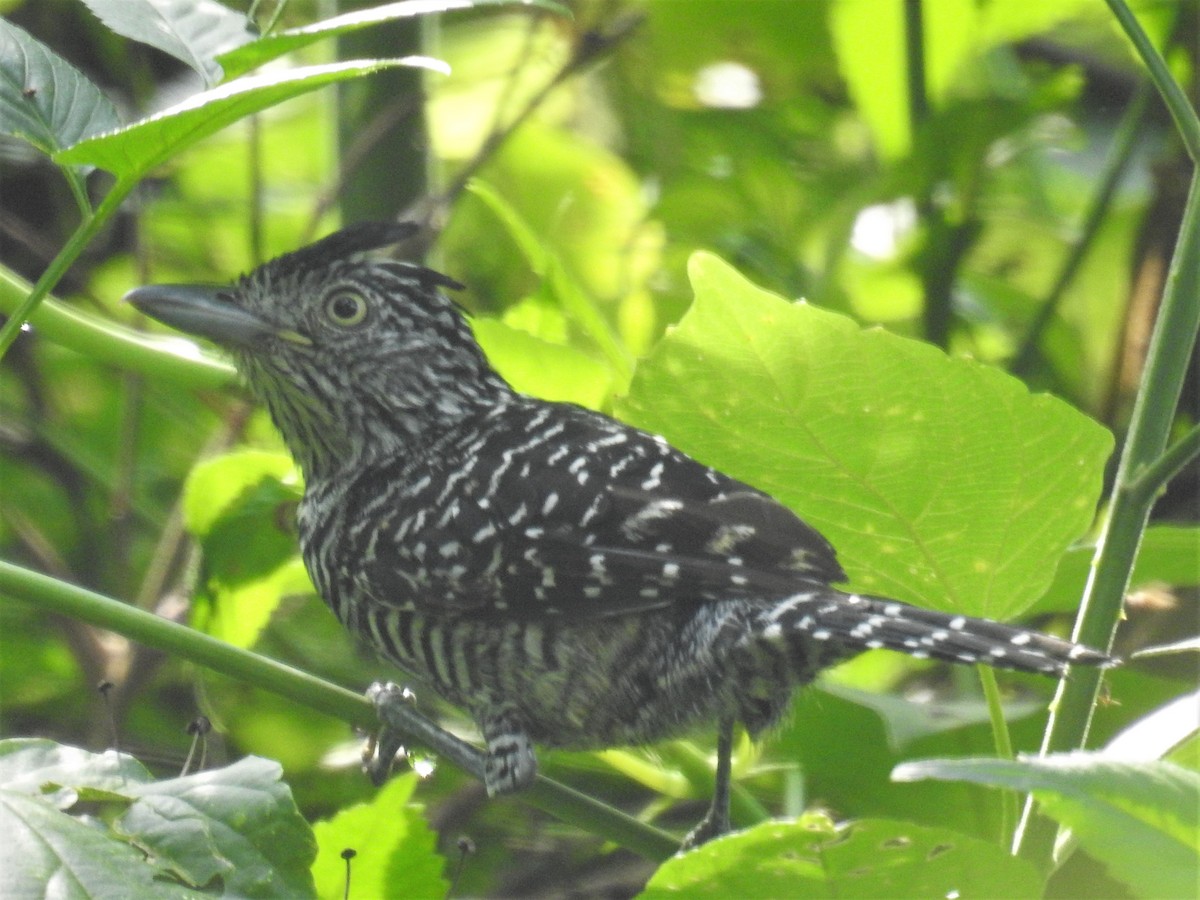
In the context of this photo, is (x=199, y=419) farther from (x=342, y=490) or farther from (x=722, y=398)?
(x=722, y=398)

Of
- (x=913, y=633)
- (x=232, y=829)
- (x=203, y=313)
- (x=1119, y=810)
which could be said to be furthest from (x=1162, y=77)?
(x=203, y=313)

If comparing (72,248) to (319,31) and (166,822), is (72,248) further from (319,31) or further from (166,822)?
(166,822)

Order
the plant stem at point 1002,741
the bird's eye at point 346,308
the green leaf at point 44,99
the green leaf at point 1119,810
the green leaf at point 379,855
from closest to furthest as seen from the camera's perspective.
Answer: the green leaf at point 1119,810 → the green leaf at point 44,99 → the plant stem at point 1002,741 → the green leaf at point 379,855 → the bird's eye at point 346,308

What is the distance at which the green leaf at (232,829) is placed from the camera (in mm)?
1292

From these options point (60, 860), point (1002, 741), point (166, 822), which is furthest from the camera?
point (1002, 741)

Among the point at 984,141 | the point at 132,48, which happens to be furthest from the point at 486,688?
the point at 132,48

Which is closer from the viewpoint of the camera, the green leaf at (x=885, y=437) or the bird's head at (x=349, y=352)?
the green leaf at (x=885, y=437)

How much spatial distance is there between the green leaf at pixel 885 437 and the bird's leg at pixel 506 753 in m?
0.45

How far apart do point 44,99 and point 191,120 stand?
208 millimetres

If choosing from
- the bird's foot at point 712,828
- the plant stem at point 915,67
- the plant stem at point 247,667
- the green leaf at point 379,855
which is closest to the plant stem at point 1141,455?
the plant stem at point 247,667

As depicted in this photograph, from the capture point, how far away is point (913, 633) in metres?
1.56

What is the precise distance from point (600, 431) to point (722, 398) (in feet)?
1.91

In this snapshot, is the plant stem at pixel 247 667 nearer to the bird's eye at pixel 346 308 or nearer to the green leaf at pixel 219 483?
the green leaf at pixel 219 483

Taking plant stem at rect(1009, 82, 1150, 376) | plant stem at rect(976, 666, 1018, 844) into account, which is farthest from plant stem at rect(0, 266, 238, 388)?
plant stem at rect(1009, 82, 1150, 376)
